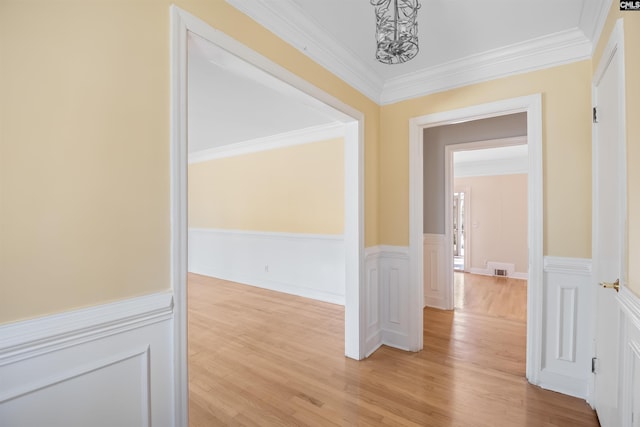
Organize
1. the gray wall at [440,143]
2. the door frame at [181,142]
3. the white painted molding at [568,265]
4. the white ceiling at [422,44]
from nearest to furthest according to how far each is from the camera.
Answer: the door frame at [181,142] → the white ceiling at [422,44] → the white painted molding at [568,265] → the gray wall at [440,143]

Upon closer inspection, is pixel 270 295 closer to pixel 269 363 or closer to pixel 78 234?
pixel 269 363

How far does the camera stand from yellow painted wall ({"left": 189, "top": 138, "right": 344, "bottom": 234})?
4215 mm

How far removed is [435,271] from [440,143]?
1.86 m

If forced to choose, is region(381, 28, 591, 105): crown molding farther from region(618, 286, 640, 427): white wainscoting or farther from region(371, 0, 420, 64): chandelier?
region(618, 286, 640, 427): white wainscoting

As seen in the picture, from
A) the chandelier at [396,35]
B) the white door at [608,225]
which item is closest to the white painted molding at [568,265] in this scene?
the white door at [608,225]

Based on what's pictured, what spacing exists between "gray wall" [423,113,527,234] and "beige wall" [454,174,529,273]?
3.01 meters

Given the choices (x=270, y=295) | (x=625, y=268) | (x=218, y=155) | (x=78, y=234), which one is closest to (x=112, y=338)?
(x=78, y=234)

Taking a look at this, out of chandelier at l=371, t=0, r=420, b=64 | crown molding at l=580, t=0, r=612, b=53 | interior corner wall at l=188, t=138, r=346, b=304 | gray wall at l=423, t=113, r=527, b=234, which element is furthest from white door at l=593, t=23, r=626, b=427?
interior corner wall at l=188, t=138, r=346, b=304

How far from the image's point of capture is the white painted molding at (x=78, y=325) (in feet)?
2.93

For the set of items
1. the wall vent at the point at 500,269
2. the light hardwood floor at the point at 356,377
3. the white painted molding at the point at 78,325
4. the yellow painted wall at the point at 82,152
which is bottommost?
the light hardwood floor at the point at 356,377

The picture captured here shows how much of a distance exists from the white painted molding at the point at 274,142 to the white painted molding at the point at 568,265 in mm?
2525

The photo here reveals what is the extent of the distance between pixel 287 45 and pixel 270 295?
12.0 ft

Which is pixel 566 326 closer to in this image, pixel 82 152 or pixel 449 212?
pixel 449 212

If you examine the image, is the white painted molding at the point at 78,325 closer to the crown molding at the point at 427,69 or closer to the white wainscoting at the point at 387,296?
the crown molding at the point at 427,69
